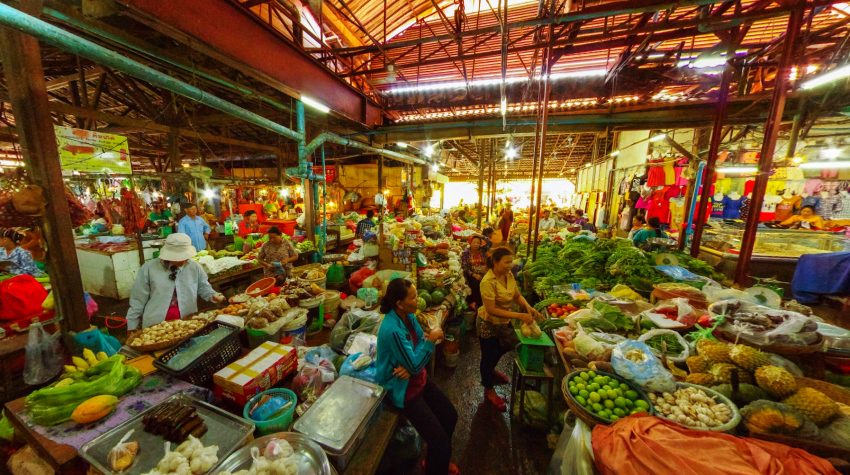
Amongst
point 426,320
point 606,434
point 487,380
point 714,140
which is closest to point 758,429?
point 606,434

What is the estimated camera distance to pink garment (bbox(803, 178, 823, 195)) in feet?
→ 29.2

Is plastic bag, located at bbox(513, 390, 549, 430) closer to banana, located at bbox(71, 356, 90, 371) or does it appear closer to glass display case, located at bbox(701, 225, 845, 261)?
banana, located at bbox(71, 356, 90, 371)

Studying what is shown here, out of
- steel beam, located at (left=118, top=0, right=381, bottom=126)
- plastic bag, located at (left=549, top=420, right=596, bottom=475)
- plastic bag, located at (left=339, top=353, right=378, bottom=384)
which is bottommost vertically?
plastic bag, located at (left=549, top=420, right=596, bottom=475)

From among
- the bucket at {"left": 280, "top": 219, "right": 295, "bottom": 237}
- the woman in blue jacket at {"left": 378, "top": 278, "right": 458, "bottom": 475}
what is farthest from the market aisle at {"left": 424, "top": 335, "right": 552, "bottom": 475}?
the bucket at {"left": 280, "top": 219, "right": 295, "bottom": 237}

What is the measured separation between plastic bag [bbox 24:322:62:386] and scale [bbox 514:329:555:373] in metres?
5.15

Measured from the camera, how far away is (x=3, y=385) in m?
2.98

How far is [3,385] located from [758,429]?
23.8 ft

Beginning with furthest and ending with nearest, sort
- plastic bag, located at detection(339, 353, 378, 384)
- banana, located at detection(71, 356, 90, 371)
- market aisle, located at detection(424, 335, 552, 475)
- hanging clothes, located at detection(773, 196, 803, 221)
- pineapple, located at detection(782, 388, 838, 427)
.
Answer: hanging clothes, located at detection(773, 196, 803, 221)
market aisle, located at detection(424, 335, 552, 475)
plastic bag, located at detection(339, 353, 378, 384)
banana, located at detection(71, 356, 90, 371)
pineapple, located at detection(782, 388, 838, 427)

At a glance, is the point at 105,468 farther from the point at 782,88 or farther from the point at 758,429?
the point at 782,88

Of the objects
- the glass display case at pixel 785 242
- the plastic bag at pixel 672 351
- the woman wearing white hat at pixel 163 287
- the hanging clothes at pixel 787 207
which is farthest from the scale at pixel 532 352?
the hanging clothes at pixel 787 207

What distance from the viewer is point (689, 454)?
1.69m

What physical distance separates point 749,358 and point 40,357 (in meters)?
6.93

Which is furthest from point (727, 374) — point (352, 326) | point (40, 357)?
point (40, 357)

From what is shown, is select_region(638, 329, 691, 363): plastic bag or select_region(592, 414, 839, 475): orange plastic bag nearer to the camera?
select_region(592, 414, 839, 475): orange plastic bag
